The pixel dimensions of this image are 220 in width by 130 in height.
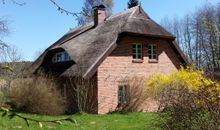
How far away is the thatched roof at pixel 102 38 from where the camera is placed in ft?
67.6

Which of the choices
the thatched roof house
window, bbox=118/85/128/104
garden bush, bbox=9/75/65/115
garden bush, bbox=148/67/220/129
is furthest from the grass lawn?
garden bush, bbox=148/67/220/129

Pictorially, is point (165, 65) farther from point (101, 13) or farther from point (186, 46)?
point (186, 46)

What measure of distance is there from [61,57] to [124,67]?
5.59 metres

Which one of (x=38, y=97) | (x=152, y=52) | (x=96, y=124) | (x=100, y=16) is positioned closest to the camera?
(x=96, y=124)

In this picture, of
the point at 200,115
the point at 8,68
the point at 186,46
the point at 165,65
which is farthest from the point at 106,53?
the point at 186,46

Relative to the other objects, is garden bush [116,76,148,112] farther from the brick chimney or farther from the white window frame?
the brick chimney

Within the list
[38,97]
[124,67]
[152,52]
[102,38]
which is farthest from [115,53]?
[38,97]

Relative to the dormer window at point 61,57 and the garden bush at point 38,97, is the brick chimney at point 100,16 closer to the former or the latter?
the dormer window at point 61,57

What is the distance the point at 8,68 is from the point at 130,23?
69.6 ft

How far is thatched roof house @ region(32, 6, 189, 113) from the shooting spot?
2092 centimetres

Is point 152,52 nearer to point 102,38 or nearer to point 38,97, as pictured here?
point 102,38

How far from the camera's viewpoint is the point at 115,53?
21.8 meters

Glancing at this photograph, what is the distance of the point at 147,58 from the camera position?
919 inches

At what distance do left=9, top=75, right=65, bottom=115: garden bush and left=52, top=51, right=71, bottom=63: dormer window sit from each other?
5.03 m
